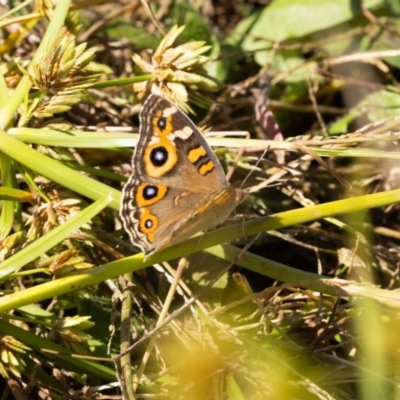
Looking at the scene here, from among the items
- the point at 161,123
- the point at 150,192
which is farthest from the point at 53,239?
the point at 161,123

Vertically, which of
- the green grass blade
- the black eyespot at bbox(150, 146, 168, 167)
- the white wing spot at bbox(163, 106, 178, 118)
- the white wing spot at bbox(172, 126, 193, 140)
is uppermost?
the white wing spot at bbox(163, 106, 178, 118)

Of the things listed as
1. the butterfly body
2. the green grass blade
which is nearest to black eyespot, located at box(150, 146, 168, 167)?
the butterfly body

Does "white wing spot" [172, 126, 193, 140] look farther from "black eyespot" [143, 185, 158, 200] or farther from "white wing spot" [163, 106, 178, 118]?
"black eyespot" [143, 185, 158, 200]

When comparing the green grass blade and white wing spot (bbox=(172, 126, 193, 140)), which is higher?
white wing spot (bbox=(172, 126, 193, 140))

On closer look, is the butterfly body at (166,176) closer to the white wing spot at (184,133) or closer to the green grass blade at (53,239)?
the white wing spot at (184,133)

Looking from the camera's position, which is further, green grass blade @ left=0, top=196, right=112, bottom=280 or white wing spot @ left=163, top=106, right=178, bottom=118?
white wing spot @ left=163, top=106, right=178, bottom=118

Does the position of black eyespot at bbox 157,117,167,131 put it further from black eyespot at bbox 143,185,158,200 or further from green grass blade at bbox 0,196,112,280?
green grass blade at bbox 0,196,112,280

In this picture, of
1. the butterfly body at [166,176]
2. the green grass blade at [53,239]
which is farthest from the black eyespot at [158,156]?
the green grass blade at [53,239]
